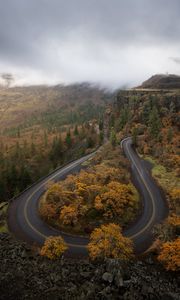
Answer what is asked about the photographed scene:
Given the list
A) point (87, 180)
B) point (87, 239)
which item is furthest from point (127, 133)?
point (87, 239)

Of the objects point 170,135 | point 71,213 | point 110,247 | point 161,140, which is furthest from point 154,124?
point 110,247

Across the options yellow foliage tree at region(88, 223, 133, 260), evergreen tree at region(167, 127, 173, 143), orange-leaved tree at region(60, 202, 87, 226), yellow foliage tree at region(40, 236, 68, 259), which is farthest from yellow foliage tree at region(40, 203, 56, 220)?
evergreen tree at region(167, 127, 173, 143)

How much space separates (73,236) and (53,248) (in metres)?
8.16

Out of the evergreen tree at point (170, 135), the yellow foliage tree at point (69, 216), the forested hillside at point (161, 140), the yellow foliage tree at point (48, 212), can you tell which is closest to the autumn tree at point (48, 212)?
the yellow foliage tree at point (48, 212)

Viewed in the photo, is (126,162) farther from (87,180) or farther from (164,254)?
(164,254)

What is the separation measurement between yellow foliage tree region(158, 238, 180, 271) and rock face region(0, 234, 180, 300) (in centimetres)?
141

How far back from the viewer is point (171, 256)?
45.7m

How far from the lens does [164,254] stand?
45.8 m

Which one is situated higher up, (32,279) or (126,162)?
(126,162)

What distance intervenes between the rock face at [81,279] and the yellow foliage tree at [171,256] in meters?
1.41

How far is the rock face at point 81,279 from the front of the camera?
3972 cm

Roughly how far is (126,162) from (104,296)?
56557 millimetres

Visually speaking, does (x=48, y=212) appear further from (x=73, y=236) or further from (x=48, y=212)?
(x=73, y=236)

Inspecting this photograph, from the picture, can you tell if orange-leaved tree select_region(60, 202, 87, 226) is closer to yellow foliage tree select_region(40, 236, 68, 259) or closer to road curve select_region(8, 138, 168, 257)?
road curve select_region(8, 138, 168, 257)
